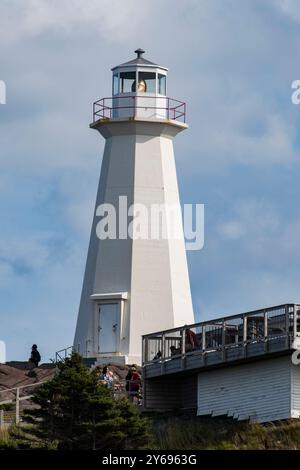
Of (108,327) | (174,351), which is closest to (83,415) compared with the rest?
(174,351)

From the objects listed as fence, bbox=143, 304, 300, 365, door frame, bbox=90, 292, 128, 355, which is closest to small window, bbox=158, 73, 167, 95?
door frame, bbox=90, 292, 128, 355

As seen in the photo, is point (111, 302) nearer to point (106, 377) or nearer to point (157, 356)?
point (106, 377)

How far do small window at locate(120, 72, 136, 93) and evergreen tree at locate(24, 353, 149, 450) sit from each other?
17024 mm

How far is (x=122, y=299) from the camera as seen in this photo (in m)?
72.4

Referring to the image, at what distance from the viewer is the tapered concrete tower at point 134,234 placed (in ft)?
238

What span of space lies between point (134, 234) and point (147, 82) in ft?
16.1

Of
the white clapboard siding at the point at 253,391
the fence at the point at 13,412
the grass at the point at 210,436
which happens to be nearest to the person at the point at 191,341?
the white clapboard siding at the point at 253,391

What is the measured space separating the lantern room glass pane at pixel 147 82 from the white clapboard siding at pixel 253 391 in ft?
49.1

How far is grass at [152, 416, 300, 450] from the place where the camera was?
56.3 metres

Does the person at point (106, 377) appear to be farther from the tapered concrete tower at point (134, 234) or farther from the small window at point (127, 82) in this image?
the small window at point (127, 82)

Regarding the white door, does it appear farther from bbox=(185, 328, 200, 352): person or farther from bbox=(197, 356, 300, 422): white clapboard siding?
bbox=(197, 356, 300, 422): white clapboard siding
